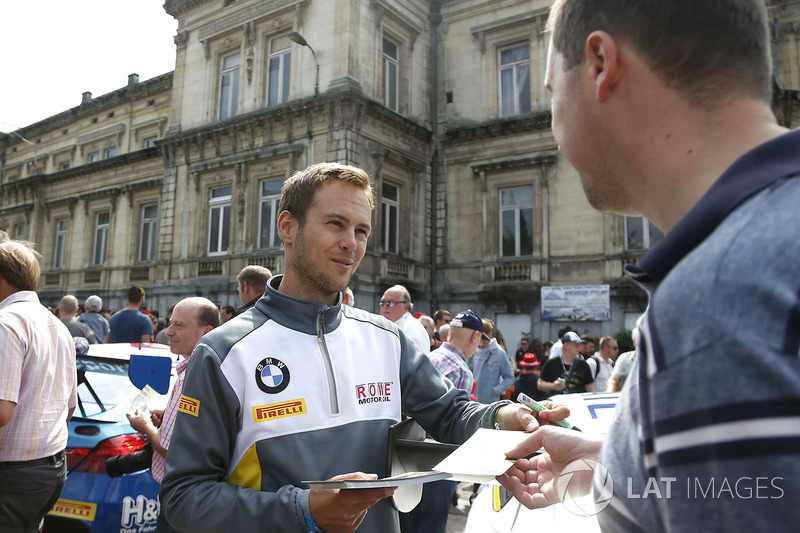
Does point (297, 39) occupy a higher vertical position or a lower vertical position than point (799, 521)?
higher

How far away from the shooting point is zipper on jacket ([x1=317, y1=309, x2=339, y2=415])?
1.87 meters

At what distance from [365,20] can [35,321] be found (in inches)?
637

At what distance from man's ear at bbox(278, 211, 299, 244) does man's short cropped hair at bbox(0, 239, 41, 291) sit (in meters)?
1.68

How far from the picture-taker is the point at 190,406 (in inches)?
67.7

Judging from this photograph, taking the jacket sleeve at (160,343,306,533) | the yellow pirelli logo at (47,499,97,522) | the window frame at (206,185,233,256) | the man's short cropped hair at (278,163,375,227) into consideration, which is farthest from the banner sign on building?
the jacket sleeve at (160,343,306,533)

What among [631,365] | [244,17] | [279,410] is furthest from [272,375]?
[244,17]

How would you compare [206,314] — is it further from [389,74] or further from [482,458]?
[389,74]

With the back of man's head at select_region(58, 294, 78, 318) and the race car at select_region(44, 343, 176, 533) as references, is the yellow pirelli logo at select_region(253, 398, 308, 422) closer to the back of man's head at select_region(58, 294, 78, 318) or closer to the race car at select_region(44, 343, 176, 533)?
the race car at select_region(44, 343, 176, 533)

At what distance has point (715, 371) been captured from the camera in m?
0.63

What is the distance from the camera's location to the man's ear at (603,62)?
0.95m

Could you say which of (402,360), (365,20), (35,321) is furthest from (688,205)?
(365,20)

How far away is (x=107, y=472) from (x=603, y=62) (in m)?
3.86

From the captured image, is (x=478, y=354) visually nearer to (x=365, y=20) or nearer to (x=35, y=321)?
(x=35, y=321)

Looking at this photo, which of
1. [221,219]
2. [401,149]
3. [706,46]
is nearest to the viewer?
[706,46]
